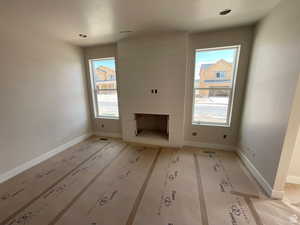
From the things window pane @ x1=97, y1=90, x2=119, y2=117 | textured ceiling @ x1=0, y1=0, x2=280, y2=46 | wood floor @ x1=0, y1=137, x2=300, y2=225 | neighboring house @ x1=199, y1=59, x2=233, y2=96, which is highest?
textured ceiling @ x1=0, y1=0, x2=280, y2=46

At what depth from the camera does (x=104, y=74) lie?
3791 millimetres

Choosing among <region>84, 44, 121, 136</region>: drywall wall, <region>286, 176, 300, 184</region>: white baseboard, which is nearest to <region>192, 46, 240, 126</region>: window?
<region>286, 176, 300, 184</region>: white baseboard

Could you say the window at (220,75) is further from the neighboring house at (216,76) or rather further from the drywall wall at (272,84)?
the drywall wall at (272,84)

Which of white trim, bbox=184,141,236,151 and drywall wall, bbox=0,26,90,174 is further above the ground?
drywall wall, bbox=0,26,90,174

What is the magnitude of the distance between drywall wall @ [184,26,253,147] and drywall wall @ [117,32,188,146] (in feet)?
0.71

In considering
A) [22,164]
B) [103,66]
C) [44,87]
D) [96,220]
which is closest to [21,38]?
[44,87]

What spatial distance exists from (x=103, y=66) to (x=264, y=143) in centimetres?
398

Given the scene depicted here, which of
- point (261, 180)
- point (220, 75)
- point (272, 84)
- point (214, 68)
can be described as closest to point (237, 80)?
point (220, 75)

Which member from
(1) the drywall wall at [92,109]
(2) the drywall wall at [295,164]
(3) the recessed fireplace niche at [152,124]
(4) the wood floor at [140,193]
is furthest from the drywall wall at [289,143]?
(1) the drywall wall at [92,109]

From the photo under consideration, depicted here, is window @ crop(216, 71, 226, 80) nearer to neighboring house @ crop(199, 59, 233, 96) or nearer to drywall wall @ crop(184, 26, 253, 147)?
neighboring house @ crop(199, 59, 233, 96)

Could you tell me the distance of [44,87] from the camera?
2785 millimetres

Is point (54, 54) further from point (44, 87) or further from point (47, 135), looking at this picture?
point (47, 135)

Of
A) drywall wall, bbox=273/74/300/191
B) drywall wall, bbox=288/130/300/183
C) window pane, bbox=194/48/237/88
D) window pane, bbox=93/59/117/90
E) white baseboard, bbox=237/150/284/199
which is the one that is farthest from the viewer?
window pane, bbox=93/59/117/90

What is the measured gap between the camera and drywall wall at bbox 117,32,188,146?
2891mm
